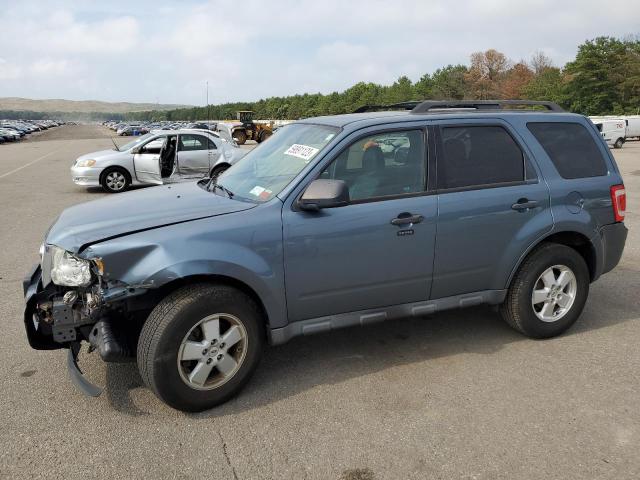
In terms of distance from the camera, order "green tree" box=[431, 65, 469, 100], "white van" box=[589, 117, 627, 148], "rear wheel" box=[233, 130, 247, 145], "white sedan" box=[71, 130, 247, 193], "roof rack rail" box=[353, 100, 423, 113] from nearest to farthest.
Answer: "roof rack rail" box=[353, 100, 423, 113]
"white sedan" box=[71, 130, 247, 193]
"white van" box=[589, 117, 627, 148]
"rear wheel" box=[233, 130, 247, 145]
"green tree" box=[431, 65, 469, 100]

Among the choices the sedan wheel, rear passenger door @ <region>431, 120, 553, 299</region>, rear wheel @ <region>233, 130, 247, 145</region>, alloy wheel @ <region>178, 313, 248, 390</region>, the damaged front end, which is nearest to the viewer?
the damaged front end

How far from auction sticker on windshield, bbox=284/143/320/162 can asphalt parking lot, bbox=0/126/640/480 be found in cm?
150

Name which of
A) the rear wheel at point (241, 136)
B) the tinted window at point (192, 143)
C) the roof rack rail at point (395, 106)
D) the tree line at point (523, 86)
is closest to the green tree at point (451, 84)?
the tree line at point (523, 86)

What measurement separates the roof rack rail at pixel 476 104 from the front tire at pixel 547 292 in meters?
1.17

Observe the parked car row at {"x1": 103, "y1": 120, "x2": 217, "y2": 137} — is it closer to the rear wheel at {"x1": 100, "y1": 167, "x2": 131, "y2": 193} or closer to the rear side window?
the rear wheel at {"x1": 100, "y1": 167, "x2": 131, "y2": 193}

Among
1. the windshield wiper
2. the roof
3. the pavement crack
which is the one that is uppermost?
the roof

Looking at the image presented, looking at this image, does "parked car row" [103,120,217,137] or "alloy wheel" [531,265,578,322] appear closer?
"alloy wheel" [531,265,578,322]

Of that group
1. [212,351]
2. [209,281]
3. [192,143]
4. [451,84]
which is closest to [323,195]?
[209,281]

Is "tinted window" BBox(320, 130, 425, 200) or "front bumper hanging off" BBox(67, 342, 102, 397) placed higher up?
"tinted window" BBox(320, 130, 425, 200)

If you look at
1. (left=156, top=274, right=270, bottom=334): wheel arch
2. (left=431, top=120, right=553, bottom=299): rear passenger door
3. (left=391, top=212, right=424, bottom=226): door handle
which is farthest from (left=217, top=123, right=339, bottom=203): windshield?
(left=431, top=120, right=553, bottom=299): rear passenger door

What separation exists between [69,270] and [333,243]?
161 cm

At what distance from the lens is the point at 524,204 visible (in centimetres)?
408

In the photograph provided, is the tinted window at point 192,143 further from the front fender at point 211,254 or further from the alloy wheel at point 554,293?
the alloy wheel at point 554,293

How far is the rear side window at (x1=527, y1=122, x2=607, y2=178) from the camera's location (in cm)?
432
